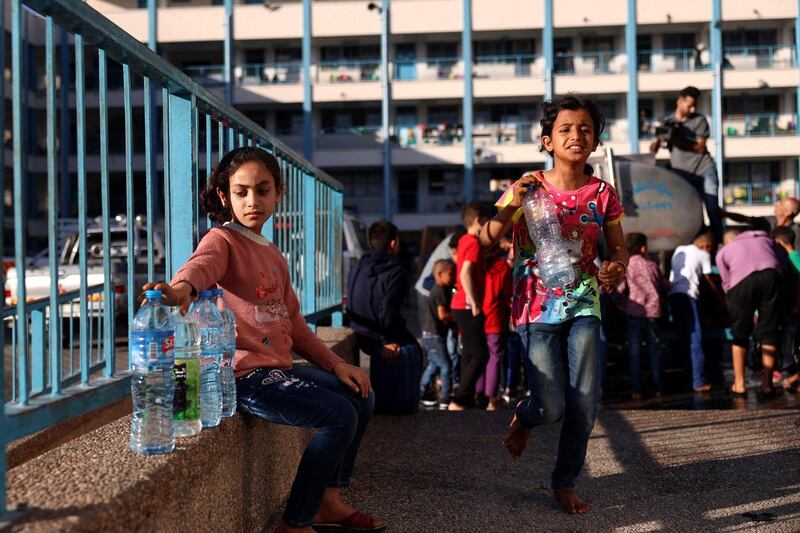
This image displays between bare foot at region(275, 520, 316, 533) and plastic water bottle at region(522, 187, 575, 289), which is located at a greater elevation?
plastic water bottle at region(522, 187, 575, 289)

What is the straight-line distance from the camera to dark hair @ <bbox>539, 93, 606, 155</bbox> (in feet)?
13.9

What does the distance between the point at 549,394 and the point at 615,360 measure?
7172 mm

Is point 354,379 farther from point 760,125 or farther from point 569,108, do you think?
point 760,125

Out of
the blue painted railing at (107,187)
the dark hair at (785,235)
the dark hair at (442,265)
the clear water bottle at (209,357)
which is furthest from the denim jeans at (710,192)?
the clear water bottle at (209,357)

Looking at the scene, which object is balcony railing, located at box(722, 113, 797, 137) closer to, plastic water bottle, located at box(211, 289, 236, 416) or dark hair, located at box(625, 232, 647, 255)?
dark hair, located at box(625, 232, 647, 255)

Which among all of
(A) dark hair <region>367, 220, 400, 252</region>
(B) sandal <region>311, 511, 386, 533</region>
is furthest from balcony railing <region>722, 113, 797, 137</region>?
(B) sandal <region>311, 511, 386, 533</region>

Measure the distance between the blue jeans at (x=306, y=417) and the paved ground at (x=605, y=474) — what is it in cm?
72

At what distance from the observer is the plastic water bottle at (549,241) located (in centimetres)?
410

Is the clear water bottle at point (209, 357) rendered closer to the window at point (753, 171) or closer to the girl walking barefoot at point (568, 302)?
the girl walking barefoot at point (568, 302)

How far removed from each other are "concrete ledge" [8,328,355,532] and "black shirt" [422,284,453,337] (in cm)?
478

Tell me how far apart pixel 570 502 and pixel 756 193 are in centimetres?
4218

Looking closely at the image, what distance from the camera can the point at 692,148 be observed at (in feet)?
34.8

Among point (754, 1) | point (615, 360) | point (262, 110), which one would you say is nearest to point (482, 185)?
point (262, 110)

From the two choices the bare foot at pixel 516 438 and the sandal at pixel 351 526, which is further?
the bare foot at pixel 516 438
